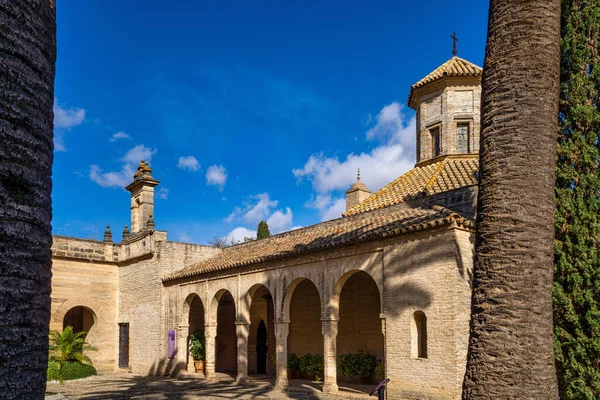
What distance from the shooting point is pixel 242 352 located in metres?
18.0

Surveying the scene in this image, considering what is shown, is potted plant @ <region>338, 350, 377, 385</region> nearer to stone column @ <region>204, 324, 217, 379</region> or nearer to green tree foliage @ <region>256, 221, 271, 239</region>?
stone column @ <region>204, 324, 217, 379</region>

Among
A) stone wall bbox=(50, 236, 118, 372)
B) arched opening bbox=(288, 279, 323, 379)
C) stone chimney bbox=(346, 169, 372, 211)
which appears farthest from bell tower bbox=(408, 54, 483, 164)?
Result: stone wall bbox=(50, 236, 118, 372)

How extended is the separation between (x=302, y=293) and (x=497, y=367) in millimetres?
15011

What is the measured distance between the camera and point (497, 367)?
15.9 ft

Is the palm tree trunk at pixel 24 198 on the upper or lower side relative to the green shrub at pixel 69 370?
upper

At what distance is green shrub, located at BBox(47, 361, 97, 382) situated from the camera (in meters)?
19.1

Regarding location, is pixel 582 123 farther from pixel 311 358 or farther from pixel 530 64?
pixel 311 358

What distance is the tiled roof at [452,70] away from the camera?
65.7 feet

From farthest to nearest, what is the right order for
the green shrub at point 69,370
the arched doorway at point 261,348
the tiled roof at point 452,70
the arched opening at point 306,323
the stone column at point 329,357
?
the arched doorway at point 261,348, the tiled roof at point 452,70, the green shrub at point 69,370, the arched opening at point 306,323, the stone column at point 329,357

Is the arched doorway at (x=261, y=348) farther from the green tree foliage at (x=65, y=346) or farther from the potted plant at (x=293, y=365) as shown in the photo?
the green tree foliage at (x=65, y=346)

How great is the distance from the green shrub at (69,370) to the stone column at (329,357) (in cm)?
998

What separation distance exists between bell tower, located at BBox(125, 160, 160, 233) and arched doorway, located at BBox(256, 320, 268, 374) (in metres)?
6.66

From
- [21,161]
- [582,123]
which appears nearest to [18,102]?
[21,161]

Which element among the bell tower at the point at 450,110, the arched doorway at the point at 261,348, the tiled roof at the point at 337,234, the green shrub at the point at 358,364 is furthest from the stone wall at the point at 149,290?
the bell tower at the point at 450,110
